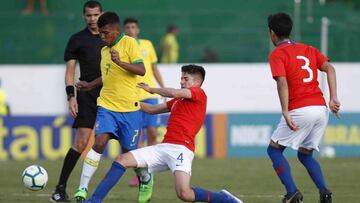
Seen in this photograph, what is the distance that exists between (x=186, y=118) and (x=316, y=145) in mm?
1770

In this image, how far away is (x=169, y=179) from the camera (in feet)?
49.5

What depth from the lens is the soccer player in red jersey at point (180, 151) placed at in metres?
9.73

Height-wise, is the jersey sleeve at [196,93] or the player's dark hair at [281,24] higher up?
the player's dark hair at [281,24]

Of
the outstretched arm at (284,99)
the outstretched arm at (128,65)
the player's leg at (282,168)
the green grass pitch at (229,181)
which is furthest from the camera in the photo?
the green grass pitch at (229,181)

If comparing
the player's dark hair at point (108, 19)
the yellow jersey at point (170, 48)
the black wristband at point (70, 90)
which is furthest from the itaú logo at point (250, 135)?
the player's dark hair at point (108, 19)

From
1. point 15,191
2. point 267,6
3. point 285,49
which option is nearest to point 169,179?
point 15,191

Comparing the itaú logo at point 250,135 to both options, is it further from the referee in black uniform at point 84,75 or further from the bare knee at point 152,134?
the referee in black uniform at point 84,75

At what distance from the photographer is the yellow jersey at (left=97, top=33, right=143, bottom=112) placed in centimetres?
1070

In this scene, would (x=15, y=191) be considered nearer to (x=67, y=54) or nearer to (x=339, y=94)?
(x=67, y=54)

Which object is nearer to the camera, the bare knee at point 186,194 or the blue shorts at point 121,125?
the bare knee at point 186,194

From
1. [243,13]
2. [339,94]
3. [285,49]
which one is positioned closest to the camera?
[285,49]

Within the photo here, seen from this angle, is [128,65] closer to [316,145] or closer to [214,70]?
[316,145]

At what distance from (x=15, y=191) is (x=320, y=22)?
11556 mm

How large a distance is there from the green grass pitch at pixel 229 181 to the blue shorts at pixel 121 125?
1.11 meters
